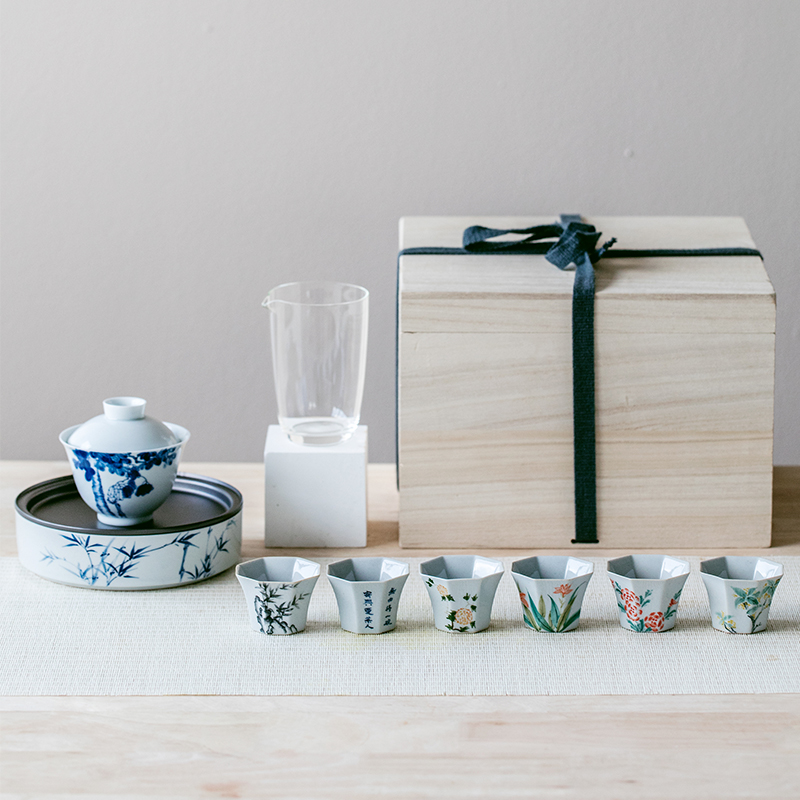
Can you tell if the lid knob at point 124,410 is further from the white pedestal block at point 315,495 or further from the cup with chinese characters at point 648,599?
the cup with chinese characters at point 648,599

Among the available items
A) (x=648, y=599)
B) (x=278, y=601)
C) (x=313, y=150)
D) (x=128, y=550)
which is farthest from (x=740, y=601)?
(x=313, y=150)

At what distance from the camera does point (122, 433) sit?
2.52 feet

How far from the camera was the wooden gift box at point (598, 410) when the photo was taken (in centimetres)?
84

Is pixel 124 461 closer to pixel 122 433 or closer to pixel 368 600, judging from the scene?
pixel 122 433

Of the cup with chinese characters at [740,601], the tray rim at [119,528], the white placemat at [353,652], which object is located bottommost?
the white placemat at [353,652]

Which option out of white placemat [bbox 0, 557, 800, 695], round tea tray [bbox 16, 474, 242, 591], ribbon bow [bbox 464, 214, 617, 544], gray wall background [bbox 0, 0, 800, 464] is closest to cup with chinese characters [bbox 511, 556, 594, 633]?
white placemat [bbox 0, 557, 800, 695]

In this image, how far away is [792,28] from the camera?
58.8 inches

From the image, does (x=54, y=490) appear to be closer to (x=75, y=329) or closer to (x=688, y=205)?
(x=75, y=329)

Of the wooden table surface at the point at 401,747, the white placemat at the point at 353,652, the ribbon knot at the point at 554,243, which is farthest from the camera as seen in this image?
the ribbon knot at the point at 554,243

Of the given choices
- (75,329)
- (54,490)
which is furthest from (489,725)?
(75,329)

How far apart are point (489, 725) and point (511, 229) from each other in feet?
1.69

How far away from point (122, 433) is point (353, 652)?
0.85ft

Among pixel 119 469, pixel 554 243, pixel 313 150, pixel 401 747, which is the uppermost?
pixel 313 150

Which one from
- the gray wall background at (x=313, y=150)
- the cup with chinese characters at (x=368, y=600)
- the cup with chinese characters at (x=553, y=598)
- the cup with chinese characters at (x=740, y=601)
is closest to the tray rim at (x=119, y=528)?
the cup with chinese characters at (x=368, y=600)
